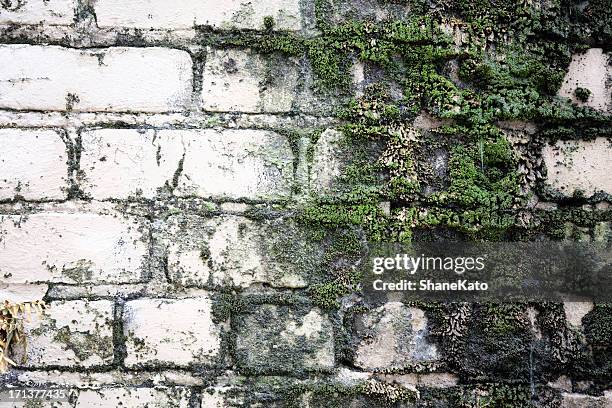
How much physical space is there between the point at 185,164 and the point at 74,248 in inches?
11.7

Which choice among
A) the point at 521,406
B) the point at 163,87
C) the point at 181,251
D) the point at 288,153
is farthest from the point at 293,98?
the point at 521,406

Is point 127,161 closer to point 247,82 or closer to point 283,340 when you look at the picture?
point 247,82

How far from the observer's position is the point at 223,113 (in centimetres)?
137

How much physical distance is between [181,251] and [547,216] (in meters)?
0.81

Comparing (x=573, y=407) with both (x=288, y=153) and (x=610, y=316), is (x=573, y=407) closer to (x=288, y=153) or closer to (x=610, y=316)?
(x=610, y=316)

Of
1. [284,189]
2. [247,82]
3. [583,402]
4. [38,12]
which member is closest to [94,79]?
[38,12]

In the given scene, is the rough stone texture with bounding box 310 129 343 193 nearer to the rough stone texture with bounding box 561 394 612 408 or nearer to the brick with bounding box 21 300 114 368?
the brick with bounding box 21 300 114 368

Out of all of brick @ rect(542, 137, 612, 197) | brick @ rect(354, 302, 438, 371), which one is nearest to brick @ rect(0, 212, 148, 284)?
brick @ rect(354, 302, 438, 371)

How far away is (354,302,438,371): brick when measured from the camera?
4.45ft

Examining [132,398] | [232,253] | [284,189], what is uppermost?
[284,189]

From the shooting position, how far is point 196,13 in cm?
138

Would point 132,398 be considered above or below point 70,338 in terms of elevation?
below

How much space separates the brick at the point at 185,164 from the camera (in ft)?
4.43

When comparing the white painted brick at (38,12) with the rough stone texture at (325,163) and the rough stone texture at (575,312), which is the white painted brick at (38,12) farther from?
the rough stone texture at (575,312)
